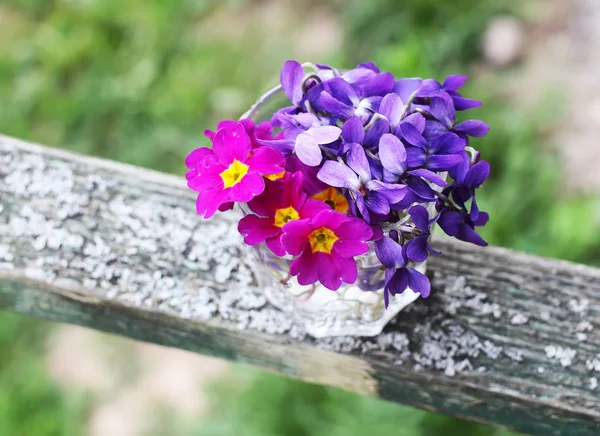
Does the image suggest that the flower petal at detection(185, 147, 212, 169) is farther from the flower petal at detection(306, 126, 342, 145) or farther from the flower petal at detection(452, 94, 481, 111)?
the flower petal at detection(452, 94, 481, 111)

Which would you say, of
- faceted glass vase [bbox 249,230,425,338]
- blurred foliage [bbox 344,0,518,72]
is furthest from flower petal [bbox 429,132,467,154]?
blurred foliage [bbox 344,0,518,72]

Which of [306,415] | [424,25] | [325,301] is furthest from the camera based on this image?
[424,25]

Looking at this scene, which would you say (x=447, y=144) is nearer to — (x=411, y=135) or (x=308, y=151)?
(x=411, y=135)

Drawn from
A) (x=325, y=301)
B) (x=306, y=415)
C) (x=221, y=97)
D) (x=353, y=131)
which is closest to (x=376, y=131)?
(x=353, y=131)

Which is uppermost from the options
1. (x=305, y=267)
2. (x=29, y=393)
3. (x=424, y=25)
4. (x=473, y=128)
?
(x=424, y=25)

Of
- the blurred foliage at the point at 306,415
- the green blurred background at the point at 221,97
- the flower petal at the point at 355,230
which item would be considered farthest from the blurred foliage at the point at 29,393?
the flower petal at the point at 355,230

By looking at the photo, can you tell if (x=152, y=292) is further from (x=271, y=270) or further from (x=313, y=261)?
(x=313, y=261)

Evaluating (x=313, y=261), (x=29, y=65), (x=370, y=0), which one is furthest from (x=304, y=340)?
(x=29, y=65)
